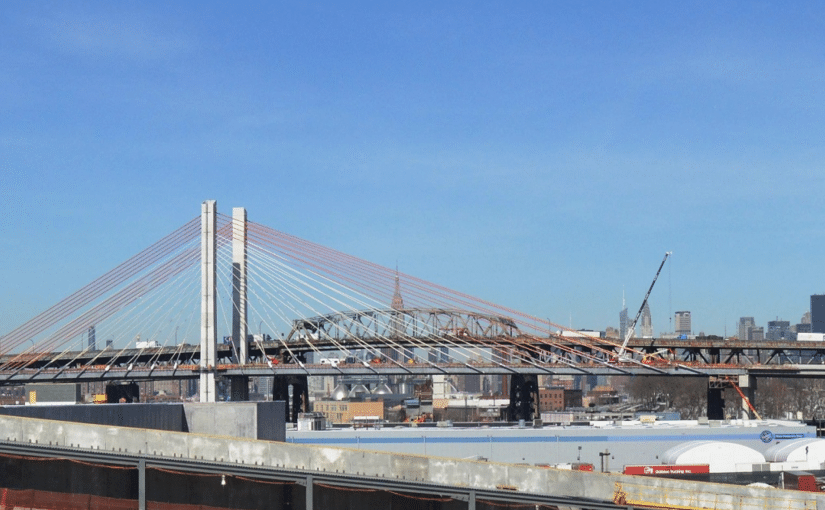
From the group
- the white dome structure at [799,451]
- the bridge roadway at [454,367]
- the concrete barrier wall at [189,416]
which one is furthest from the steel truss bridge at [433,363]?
the concrete barrier wall at [189,416]

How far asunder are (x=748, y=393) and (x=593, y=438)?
4936 centimetres

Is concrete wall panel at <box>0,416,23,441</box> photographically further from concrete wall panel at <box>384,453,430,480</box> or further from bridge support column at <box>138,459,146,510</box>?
concrete wall panel at <box>384,453,430,480</box>

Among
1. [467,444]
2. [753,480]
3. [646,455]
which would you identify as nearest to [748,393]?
[646,455]

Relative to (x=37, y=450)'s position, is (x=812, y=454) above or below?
below

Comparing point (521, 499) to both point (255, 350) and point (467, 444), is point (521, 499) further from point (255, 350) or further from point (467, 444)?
point (255, 350)

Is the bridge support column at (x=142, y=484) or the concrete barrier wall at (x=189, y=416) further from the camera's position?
the concrete barrier wall at (x=189, y=416)

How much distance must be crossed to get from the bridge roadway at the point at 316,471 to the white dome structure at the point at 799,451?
46025mm

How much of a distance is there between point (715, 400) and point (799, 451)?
45.6m

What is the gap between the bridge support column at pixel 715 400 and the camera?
116750 millimetres

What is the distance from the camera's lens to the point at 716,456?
226 ft

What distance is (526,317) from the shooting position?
101438 millimetres

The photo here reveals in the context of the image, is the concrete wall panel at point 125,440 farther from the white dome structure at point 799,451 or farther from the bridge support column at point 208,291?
the bridge support column at point 208,291

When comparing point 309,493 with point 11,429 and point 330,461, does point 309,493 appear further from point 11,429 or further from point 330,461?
point 11,429

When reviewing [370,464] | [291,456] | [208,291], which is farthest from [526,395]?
[291,456]
